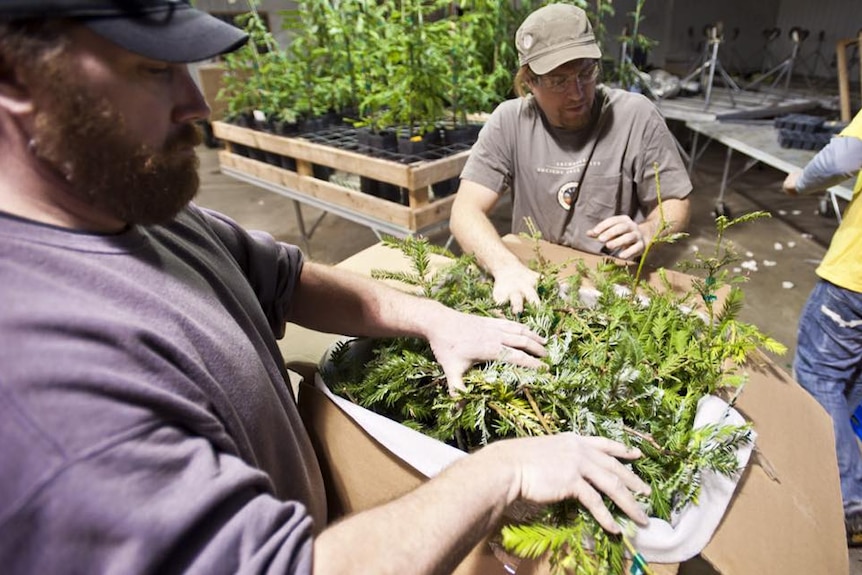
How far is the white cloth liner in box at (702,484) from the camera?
69 cm

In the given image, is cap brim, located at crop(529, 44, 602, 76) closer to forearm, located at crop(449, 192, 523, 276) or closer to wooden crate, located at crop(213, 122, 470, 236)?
forearm, located at crop(449, 192, 523, 276)

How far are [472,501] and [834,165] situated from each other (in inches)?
70.9

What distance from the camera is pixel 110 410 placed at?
0.50 meters

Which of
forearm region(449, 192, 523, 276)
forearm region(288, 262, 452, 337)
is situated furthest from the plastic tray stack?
forearm region(288, 262, 452, 337)

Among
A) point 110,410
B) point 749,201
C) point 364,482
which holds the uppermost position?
point 110,410

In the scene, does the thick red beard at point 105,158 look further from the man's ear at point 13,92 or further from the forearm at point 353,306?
the forearm at point 353,306

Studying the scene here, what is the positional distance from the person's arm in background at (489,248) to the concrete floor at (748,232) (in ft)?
5.44

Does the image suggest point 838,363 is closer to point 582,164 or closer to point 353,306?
point 582,164

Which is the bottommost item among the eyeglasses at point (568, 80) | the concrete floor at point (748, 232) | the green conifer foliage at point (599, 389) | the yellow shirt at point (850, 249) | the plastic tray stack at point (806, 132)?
the concrete floor at point (748, 232)

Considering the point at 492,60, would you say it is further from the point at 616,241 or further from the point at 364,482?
the point at 364,482

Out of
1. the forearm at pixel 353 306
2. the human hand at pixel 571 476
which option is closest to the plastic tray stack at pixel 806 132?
the forearm at pixel 353 306

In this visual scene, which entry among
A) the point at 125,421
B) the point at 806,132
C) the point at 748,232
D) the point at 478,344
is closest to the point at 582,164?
the point at 478,344

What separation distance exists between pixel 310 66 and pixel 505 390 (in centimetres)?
354

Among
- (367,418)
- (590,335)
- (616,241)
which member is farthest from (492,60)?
(367,418)
